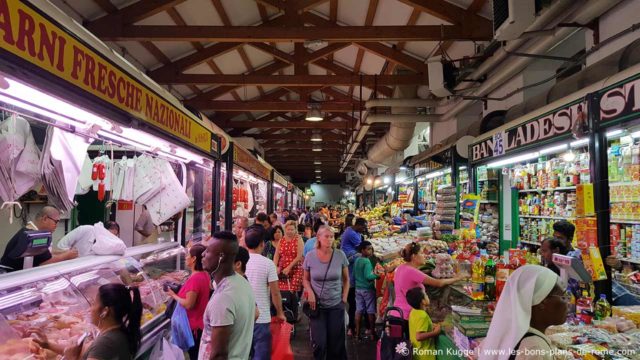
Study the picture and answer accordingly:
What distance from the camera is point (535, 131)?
4695mm

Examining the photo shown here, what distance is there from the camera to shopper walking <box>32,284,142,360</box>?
6.98ft

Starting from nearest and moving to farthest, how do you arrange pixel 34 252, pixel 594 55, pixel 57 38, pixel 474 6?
1. pixel 57 38
2. pixel 34 252
3. pixel 594 55
4. pixel 474 6

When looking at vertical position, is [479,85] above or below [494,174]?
above

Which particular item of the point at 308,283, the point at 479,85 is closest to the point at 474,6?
the point at 479,85

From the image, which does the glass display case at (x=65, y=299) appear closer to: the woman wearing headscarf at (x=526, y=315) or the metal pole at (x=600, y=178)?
the woman wearing headscarf at (x=526, y=315)

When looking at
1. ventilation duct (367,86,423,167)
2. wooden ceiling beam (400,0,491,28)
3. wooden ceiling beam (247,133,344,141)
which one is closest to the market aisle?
wooden ceiling beam (400,0,491,28)

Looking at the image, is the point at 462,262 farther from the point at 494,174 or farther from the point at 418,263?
the point at 494,174

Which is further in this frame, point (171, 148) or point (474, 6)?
point (474, 6)

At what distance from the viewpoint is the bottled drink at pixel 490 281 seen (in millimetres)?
3664

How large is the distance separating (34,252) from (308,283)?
2.62 metres

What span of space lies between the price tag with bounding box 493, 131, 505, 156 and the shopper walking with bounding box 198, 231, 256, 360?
4.40 metres

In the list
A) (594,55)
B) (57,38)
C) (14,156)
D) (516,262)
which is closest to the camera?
(57,38)

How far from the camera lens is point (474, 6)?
650 centimetres

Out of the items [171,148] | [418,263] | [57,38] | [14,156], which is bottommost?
[418,263]
